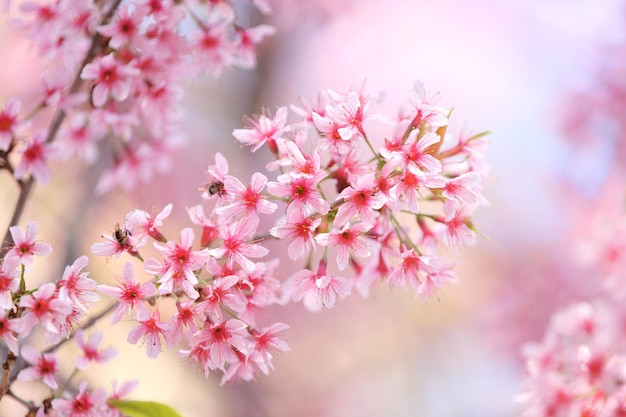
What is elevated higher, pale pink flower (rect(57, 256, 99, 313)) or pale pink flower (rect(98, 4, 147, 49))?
pale pink flower (rect(98, 4, 147, 49))

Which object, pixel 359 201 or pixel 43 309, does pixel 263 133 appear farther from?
pixel 43 309

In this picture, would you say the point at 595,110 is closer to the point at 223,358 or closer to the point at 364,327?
the point at 364,327

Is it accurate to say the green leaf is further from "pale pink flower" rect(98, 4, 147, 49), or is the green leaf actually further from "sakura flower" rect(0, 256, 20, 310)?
"pale pink flower" rect(98, 4, 147, 49)

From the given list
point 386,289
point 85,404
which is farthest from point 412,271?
point 386,289

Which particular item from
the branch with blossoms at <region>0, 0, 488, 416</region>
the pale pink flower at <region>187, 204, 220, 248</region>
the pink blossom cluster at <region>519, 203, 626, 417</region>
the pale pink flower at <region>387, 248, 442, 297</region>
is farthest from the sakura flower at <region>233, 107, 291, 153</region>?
the pink blossom cluster at <region>519, 203, 626, 417</region>

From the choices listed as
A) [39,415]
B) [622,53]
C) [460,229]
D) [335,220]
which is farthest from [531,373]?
[622,53]

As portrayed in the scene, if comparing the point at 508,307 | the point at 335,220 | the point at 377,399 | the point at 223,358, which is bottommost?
the point at 377,399
